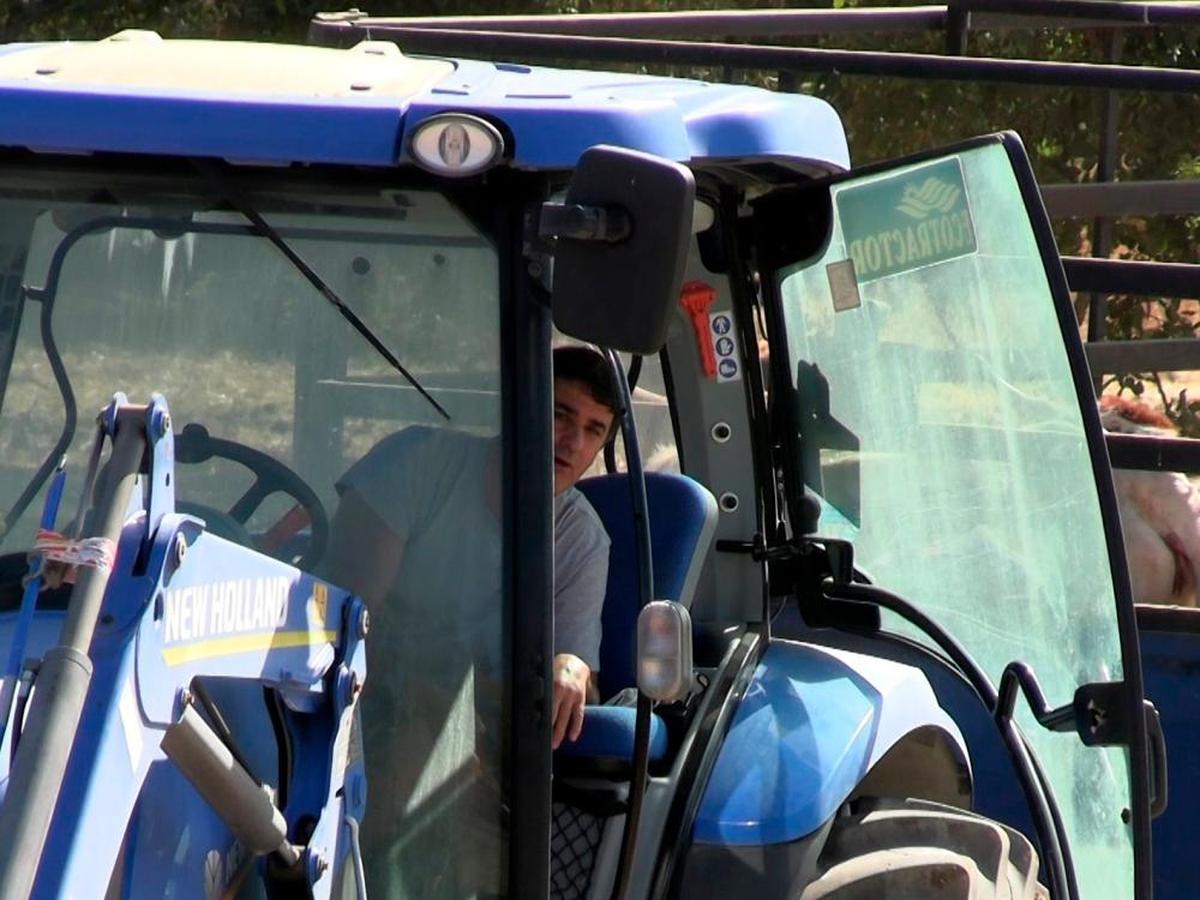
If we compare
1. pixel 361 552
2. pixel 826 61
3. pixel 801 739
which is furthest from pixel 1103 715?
pixel 826 61

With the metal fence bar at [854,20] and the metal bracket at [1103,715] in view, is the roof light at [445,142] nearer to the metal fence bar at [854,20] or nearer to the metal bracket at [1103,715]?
the metal bracket at [1103,715]

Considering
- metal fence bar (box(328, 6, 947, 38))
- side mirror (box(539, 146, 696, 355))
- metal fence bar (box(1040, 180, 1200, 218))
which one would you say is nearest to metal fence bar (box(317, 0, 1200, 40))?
metal fence bar (box(328, 6, 947, 38))

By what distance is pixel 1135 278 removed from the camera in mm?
5164

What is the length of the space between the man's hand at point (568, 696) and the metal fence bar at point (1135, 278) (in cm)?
286

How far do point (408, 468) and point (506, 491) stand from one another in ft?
0.43

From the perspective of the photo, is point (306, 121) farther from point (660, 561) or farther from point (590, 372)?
point (660, 561)

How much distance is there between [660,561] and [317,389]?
0.91 metres

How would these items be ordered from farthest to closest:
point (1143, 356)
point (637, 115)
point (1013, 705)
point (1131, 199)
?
1. point (1131, 199)
2. point (1143, 356)
3. point (1013, 705)
4. point (637, 115)

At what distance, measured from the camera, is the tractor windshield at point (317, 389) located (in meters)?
2.36

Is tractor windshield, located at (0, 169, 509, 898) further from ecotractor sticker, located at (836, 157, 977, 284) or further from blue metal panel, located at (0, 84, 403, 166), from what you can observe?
ecotractor sticker, located at (836, 157, 977, 284)

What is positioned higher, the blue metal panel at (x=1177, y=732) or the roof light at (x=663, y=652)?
the blue metal panel at (x=1177, y=732)

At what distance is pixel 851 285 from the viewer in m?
3.37

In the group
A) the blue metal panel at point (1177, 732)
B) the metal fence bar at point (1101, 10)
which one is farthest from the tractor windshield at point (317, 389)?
the metal fence bar at point (1101, 10)

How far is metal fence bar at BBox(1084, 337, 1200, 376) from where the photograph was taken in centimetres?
575
